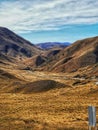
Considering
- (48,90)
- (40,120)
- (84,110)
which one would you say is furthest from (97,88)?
(40,120)

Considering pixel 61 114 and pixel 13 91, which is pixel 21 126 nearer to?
pixel 61 114

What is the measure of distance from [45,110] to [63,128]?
55.2ft

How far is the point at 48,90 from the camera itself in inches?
3472

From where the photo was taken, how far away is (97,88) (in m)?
74.6

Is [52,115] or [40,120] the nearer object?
[40,120]

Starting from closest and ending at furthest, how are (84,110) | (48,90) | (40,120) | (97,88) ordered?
(40,120), (84,110), (97,88), (48,90)

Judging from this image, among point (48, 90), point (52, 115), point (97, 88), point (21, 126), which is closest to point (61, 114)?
point (52, 115)

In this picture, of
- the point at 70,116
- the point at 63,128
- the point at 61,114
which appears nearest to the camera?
the point at 63,128

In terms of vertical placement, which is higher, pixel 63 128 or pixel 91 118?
pixel 91 118

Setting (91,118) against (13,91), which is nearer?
(91,118)

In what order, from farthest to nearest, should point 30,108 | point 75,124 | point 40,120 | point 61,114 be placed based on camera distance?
point 30,108, point 61,114, point 40,120, point 75,124

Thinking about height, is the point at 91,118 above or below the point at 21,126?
above

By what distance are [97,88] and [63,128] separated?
131ft

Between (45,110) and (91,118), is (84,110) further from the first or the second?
(91,118)
